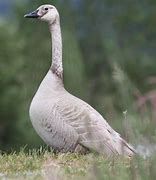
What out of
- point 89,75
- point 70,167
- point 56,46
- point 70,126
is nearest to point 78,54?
point 89,75

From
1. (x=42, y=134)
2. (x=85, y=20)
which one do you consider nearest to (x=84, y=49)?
(x=85, y=20)

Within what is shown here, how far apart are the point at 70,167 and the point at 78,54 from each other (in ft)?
181

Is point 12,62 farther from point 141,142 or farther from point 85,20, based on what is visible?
point 141,142

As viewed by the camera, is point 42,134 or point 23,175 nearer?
point 23,175

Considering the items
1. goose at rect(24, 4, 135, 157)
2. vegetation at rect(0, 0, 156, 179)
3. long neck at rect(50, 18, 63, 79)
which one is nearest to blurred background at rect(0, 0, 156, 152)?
vegetation at rect(0, 0, 156, 179)

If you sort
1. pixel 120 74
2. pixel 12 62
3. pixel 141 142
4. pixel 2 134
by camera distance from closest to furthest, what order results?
pixel 120 74
pixel 141 142
pixel 2 134
pixel 12 62

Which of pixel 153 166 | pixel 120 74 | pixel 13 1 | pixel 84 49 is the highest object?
pixel 120 74

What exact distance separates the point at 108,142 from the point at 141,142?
299 centimetres

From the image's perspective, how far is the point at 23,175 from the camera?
28.7 ft

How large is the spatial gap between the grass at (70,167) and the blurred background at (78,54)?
52.9 ft

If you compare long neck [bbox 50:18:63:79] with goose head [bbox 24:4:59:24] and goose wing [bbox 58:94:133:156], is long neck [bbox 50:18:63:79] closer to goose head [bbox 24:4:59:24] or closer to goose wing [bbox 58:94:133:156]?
goose head [bbox 24:4:59:24]

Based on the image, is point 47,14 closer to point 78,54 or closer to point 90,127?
point 90,127

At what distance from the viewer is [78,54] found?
6431cm

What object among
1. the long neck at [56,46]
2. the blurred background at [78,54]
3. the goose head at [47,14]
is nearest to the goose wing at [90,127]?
the long neck at [56,46]
